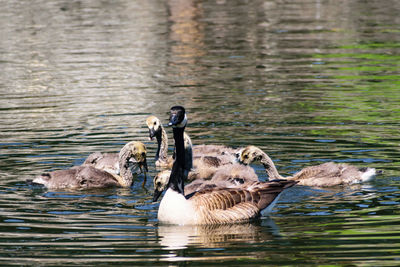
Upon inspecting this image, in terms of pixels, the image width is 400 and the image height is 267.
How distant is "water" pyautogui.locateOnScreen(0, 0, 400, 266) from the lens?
1134 cm

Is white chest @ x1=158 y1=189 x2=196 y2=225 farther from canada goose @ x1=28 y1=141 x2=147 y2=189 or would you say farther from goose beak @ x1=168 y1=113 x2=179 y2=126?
canada goose @ x1=28 y1=141 x2=147 y2=189

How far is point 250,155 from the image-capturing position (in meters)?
15.4

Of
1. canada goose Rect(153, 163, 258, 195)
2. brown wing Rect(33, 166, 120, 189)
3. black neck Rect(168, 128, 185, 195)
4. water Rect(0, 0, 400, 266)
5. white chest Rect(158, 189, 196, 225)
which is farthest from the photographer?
brown wing Rect(33, 166, 120, 189)

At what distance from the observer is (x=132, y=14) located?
45.9 m

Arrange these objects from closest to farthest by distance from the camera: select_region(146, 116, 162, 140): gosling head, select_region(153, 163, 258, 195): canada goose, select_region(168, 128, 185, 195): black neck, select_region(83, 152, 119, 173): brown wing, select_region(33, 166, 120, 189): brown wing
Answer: select_region(168, 128, 185, 195): black neck < select_region(153, 163, 258, 195): canada goose < select_region(33, 166, 120, 189): brown wing < select_region(83, 152, 119, 173): brown wing < select_region(146, 116, 162, 140): gosling head

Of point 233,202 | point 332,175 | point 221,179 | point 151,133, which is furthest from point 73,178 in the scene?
point 332,175

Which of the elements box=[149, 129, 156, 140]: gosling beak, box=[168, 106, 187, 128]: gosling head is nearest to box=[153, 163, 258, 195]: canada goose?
box=[168, 106, 187, 128]: gosling head

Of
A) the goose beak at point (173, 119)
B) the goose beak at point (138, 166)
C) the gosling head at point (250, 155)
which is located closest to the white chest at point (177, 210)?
the goose beak at point (173, 119)

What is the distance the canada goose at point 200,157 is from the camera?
16.2 m

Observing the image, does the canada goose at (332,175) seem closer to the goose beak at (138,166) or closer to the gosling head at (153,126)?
the goose beak at (138,166)

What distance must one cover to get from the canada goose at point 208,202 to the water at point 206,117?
0.24 m

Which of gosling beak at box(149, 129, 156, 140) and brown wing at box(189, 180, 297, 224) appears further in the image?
gosling beak at box(149, 129, 156, 140)

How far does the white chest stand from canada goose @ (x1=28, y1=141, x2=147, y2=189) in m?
3.02

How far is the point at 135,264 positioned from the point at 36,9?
135ft
